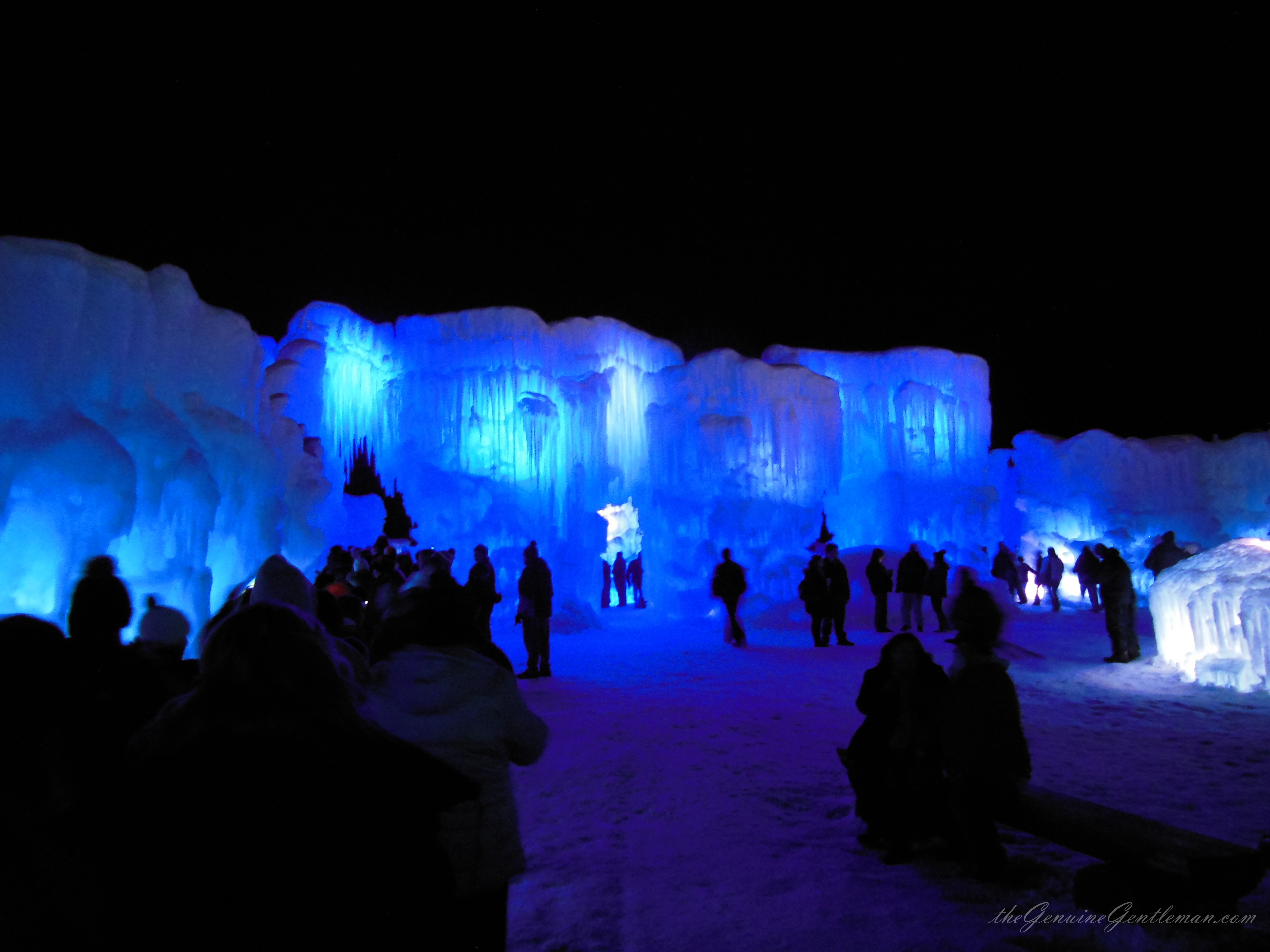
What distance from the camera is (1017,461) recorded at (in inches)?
1164

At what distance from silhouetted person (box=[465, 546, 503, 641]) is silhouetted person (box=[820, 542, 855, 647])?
5.36m

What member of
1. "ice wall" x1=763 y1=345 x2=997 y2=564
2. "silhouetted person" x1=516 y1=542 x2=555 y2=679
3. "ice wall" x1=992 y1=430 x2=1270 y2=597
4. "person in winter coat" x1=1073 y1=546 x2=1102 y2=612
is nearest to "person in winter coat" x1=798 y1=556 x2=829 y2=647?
"person in winter coat" x1=1073 y1=546 x2=1102 y2=612

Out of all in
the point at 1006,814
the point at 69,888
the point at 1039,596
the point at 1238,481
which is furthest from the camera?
the point at 1238,481

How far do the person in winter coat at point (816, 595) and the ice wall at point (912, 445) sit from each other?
39.9 feet

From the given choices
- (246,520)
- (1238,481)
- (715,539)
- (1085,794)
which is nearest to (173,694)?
(1085,794)

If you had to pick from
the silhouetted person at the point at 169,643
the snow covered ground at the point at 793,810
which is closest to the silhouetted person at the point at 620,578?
the snow covered ground at the point at 793,810

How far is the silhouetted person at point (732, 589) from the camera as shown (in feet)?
36.8

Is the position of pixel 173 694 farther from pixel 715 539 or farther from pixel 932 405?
pixel 932 405

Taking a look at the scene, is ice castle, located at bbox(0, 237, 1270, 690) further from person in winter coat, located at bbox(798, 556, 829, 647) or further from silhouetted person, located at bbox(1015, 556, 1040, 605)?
person in winter coat, located at bbox(798, 556, 829, 647)

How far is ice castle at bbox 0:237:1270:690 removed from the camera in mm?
6027

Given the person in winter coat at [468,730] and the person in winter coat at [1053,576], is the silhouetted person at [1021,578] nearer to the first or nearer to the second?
the person in winter coat at [1053,576]

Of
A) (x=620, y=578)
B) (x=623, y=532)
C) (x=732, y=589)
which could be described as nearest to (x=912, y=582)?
(x=732, y=589)

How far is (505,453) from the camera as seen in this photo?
17.5m

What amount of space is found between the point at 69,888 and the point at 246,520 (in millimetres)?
7652
